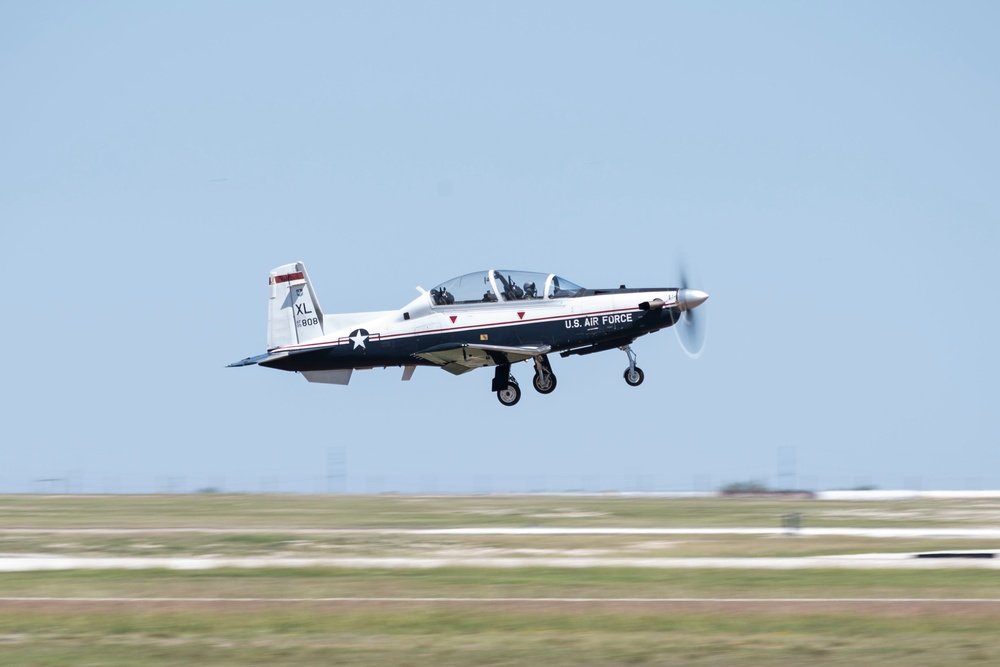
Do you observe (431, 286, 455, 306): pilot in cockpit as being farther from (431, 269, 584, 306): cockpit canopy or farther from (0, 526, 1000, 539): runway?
(0, 526, 1000, 539): runway

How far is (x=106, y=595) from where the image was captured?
59.0ft

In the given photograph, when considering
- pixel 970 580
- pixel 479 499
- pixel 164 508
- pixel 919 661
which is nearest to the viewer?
pixel 919 661

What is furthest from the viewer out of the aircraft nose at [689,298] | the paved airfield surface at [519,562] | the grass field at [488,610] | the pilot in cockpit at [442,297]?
the pilot in cockpit at [442,297]

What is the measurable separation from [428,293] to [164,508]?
1351cm

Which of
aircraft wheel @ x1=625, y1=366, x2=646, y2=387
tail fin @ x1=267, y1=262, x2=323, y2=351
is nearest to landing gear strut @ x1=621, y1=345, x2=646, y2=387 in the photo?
aircraft wheel @ x1=625, y1=366, x2=646, y2=387

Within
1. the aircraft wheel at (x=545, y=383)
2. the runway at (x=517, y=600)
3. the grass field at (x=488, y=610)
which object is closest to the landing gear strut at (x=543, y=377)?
the aircraft wheel at (x=545, y=383)

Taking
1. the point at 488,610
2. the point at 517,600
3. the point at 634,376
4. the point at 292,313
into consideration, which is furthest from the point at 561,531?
the point at 488,610

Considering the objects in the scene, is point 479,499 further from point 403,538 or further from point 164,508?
point 403,538

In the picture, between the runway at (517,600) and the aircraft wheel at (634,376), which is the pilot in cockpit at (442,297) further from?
the runway at (517,600)

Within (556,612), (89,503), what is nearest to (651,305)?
(556,612)

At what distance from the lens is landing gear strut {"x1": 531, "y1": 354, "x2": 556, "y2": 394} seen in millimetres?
31778

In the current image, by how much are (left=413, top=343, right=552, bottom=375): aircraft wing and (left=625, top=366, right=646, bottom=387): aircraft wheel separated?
6.76 feet

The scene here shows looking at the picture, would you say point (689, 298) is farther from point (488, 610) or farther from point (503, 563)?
point (488, 610)

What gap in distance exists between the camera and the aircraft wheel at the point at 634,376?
30.9 meters
